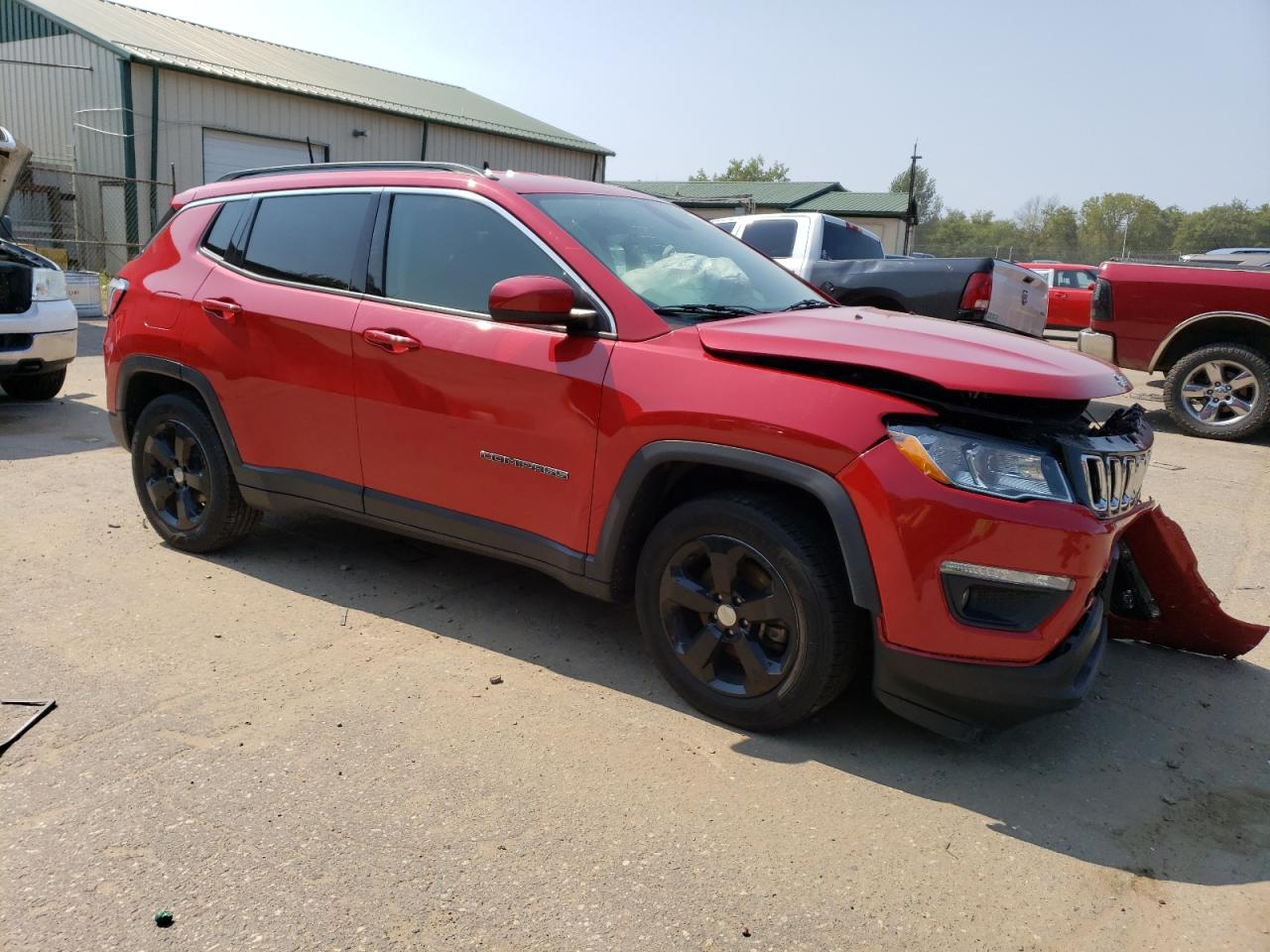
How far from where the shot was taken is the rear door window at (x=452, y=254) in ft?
12.2

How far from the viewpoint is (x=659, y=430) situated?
10.7 ft

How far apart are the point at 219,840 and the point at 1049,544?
2.39 metres

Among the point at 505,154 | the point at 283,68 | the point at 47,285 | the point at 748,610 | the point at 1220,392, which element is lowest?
the point at 748,610

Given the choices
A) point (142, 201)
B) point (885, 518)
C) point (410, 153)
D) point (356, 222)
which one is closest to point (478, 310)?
point (356, 222)

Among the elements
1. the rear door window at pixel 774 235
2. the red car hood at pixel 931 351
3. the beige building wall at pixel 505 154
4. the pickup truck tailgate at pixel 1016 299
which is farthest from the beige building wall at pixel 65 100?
the red car hood at pixel 931 351

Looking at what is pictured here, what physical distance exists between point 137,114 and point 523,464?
19297 millimetres

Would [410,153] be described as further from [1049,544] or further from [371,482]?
[1049,544]


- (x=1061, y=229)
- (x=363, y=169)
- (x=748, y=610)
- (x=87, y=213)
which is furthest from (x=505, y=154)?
(x=1061, y=229)

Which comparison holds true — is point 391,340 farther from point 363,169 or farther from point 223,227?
point 223,227

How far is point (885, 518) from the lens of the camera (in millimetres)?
2861

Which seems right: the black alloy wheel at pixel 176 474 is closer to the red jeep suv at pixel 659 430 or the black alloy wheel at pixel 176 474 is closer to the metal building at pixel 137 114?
the red jeep suv at pixel 659 430

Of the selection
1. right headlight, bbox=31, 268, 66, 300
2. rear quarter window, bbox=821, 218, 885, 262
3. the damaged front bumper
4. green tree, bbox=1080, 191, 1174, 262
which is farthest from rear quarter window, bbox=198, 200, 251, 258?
green tree, bbox=1080, 191, 1174, 262

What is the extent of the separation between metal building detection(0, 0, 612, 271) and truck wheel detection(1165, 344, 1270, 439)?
16.1 meters

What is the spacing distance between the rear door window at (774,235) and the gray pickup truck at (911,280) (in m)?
0.01
